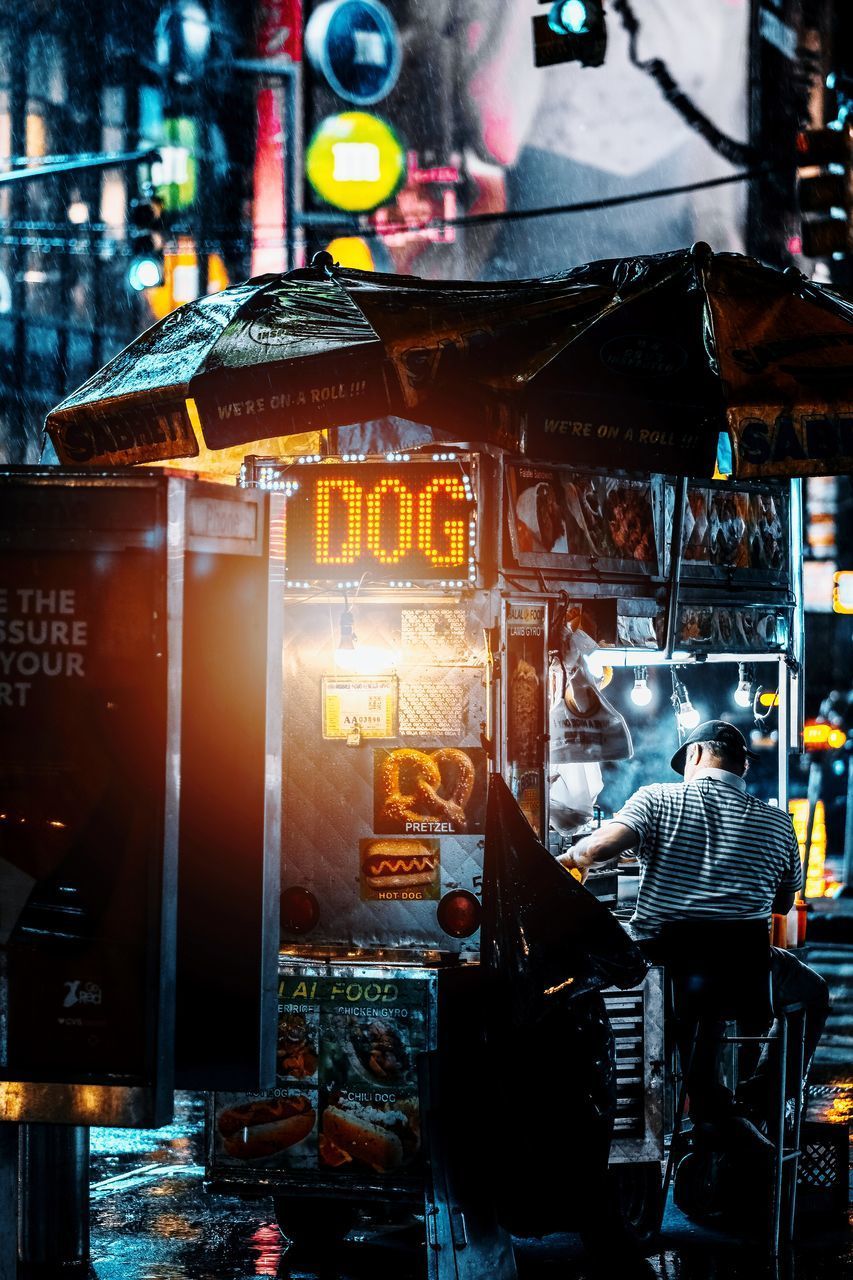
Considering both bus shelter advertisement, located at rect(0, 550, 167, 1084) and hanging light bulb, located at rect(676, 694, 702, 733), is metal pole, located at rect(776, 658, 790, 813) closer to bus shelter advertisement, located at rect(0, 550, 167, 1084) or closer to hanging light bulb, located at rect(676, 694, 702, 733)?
hanging light bulb, located at rect(676, 694, 702, 733)

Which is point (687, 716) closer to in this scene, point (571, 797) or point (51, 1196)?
point (571, 797)

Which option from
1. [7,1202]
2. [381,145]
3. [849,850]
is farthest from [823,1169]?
[381,145]

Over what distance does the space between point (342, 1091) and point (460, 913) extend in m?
0.99

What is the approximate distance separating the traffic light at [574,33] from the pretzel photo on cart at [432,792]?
25.7 ft

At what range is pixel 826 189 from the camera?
12.9 m

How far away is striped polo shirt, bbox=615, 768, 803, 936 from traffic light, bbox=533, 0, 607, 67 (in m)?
7.70

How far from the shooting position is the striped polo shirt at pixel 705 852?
7.37 meters

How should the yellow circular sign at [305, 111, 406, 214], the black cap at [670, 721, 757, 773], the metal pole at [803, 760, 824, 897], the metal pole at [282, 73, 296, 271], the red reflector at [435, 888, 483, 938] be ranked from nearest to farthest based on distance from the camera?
the red reflector at [435, 888, 483, 938]
the black cap at [670, 721, 757, 773]
the metal pole at [803, 760, 824, 897]
the metal pole at [282, 73, 296, 271]
the yellow circular sign at [305, 111, 406, 214]

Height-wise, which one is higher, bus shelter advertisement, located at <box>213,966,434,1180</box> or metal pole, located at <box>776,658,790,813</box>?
metal pole, located at <box>776,658,790,813</box>

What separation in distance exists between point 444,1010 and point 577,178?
94.3 feet

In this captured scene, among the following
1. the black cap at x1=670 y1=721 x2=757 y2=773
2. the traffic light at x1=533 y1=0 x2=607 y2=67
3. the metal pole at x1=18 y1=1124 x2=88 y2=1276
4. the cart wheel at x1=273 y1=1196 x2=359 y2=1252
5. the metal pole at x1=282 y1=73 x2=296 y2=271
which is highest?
the metal pole at x1=282 y1=73 x2=296 y2=271

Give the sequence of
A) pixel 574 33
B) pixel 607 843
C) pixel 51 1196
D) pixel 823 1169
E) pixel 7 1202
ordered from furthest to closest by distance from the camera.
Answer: pixel 574 33, pixel 607 843, pixel 823 1169, pixel 51 1196, pixel 7 1202

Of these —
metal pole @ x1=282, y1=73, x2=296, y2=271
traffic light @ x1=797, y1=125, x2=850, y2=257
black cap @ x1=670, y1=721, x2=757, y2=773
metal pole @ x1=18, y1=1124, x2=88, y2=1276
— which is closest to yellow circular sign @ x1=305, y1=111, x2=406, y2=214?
metal pole @ x1=282, y1=73, x2=296, y2=271

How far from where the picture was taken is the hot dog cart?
668cm
